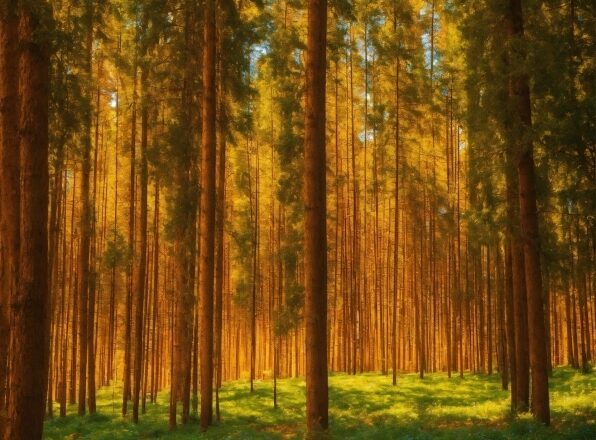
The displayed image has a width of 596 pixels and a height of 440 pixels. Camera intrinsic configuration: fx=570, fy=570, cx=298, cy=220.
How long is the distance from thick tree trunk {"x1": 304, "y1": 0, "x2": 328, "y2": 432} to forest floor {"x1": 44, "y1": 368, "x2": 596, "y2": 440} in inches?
26.0

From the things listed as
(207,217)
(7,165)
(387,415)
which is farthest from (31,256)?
(387,415)

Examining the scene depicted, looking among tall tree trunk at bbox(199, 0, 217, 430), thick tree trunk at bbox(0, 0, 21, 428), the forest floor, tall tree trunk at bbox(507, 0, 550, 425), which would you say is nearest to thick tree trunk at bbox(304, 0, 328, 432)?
the forest floor

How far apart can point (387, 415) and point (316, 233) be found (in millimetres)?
8186

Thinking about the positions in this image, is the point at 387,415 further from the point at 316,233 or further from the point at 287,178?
the point at 316,233

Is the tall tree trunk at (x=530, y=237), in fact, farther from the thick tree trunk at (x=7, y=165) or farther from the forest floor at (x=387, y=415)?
the thick tree trunk at (x=7, y=165)

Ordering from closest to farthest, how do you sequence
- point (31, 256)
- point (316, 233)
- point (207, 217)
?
1. point (31, 256)
2. point (316, 233)
3. point (207, 217)

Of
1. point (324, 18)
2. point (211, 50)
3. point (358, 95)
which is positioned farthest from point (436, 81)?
point (324, 18)

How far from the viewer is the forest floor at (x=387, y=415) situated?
1036cm

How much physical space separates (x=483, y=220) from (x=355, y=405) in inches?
284

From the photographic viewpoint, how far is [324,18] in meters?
8.70

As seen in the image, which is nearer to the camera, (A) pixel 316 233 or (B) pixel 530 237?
(A) pixel 316 233

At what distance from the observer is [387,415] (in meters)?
14.6

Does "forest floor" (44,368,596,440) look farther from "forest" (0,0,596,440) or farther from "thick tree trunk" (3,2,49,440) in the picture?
"thick tree trunk" (3,2,49,440)

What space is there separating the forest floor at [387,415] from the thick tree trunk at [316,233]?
66 cm
